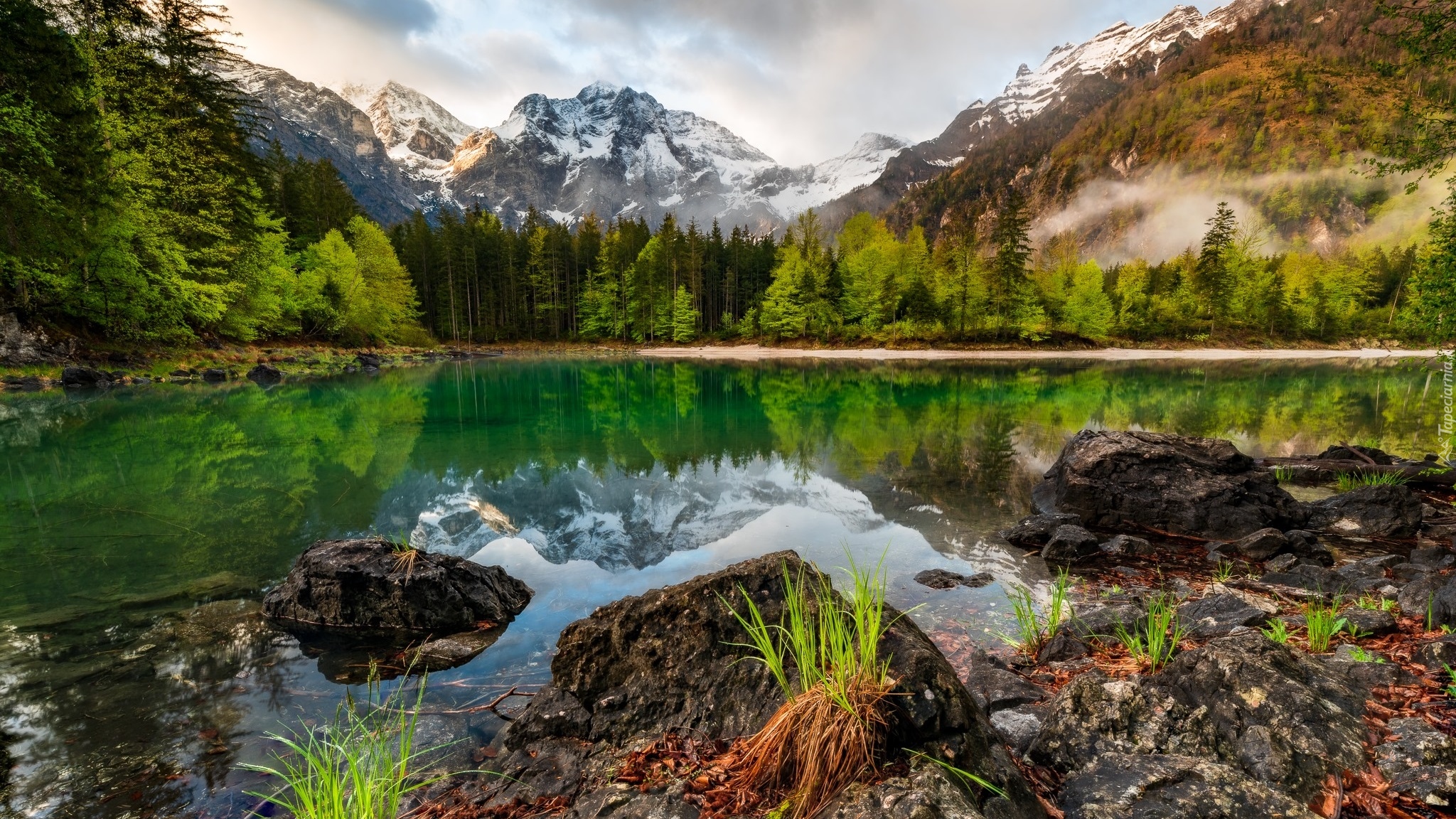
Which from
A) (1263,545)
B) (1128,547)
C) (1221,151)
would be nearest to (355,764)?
(1128,547)

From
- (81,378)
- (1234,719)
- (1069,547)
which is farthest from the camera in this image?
(81,378)

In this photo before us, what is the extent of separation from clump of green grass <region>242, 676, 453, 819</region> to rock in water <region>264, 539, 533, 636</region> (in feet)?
3.14

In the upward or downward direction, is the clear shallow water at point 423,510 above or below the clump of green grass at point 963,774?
below

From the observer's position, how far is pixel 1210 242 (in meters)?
64.9

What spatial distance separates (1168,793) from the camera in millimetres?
2061

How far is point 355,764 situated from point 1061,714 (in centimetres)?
329

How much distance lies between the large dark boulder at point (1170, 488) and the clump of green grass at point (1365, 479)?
6.17 ft

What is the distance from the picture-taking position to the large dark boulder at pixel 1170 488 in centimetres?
817

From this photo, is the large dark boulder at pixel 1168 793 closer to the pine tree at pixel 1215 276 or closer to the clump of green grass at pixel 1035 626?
the clump of green grass at pixel 1035 626

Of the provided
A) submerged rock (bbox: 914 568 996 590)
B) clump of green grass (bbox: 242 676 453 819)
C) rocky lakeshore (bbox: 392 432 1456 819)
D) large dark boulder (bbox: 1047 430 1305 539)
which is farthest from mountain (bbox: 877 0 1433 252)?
clump of green grass (bbox: 242 676 453 819)

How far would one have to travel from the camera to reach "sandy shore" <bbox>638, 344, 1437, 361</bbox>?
53.2 meters

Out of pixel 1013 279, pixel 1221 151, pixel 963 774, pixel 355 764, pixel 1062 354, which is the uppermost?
pixel 1221 151

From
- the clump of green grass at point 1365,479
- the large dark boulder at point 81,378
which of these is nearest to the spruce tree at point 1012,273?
the clump of green grass at point 1365,479

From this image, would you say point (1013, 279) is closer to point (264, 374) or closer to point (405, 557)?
point (264, 374)
